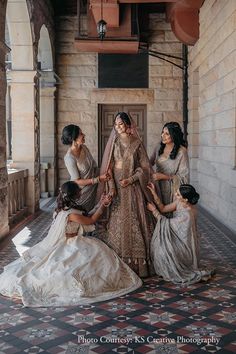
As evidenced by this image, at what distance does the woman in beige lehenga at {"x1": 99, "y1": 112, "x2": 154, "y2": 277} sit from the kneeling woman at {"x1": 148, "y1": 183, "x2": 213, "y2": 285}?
0.16 m

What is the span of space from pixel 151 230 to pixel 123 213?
367mm

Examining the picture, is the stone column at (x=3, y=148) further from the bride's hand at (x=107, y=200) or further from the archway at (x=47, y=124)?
the archway at (x=47, y=124)

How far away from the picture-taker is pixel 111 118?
12586 mm

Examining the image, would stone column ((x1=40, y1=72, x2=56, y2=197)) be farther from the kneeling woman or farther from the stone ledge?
the kneeling woman

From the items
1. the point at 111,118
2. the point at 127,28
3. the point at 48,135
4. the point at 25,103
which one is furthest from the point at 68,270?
the point at 111,118

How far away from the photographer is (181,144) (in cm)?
525

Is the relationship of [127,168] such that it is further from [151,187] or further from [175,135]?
[175,135]

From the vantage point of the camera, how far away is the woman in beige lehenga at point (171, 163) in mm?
5180

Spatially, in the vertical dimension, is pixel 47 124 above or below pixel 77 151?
above

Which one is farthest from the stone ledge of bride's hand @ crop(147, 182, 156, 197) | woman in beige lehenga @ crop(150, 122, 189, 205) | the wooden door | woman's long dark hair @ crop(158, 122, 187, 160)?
bride's hand @ crop(147, 182, 156, 197)

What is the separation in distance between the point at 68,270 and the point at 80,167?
1.38m

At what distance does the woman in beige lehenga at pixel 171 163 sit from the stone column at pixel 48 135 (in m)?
7.14

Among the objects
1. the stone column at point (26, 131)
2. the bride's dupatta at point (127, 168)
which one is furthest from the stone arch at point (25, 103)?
the bride's dupatta at point (127, 168)

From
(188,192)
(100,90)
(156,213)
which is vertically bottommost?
(156,213)
